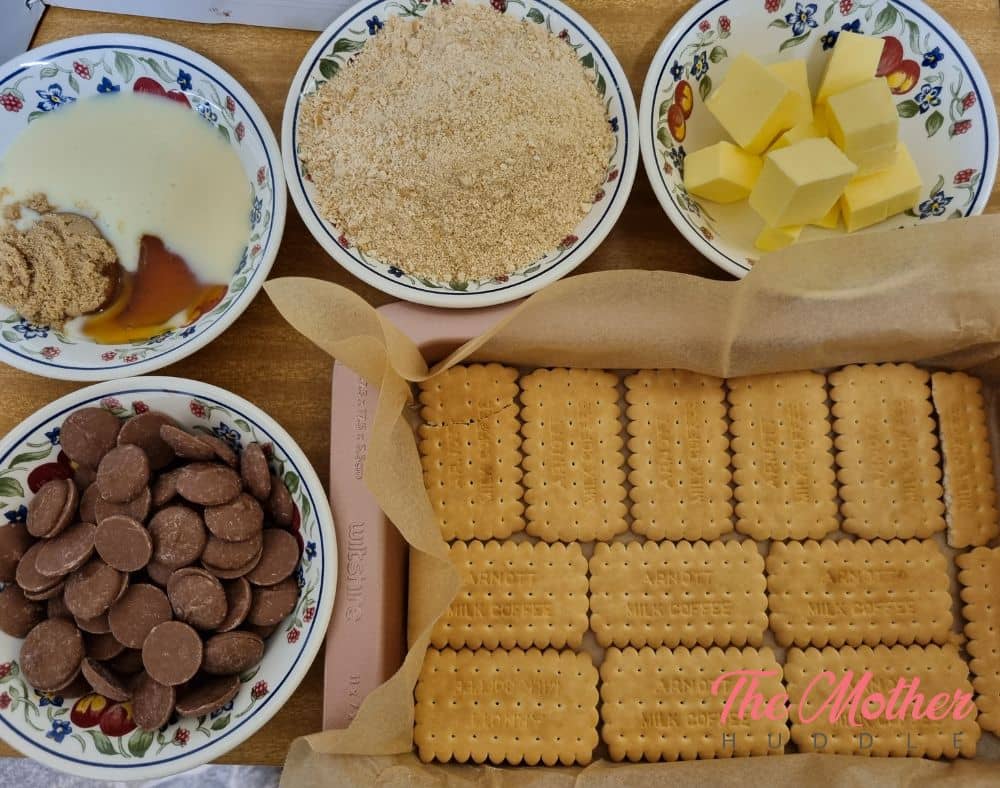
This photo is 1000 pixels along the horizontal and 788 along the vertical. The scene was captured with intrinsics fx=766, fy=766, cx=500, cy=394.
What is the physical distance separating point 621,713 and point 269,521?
19.1 inches

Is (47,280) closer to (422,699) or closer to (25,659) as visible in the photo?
(25,659)

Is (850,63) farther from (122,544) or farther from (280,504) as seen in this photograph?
(122,544)

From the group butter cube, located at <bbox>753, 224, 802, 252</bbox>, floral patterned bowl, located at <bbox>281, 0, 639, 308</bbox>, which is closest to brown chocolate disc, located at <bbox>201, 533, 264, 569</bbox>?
floral patterned bowl, located at <bbox>281, 0, 639, 308</bbox>

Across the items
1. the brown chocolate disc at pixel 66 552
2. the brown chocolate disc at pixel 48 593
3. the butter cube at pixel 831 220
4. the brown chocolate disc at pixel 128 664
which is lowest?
the brown chocolate disc at pixel 128 664

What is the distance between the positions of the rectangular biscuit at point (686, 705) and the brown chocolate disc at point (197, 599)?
468mm

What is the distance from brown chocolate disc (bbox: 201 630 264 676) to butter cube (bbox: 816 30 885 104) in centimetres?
98

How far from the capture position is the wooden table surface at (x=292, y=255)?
39.8 inches

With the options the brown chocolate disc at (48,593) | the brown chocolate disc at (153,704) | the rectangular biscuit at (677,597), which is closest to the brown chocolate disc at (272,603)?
the brown chocolate disc at (153,704)

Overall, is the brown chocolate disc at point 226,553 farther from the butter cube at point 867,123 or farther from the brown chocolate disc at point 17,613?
the butter cube at point 867,123

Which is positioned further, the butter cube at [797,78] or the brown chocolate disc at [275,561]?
the butter cube at [797,78]

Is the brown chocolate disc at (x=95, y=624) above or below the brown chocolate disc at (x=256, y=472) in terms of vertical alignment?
below

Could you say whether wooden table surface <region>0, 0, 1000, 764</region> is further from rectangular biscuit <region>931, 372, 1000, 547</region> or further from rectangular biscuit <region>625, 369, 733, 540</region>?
rectangular biscuit <region>931, 372, 1000, 547</region>

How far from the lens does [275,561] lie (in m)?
0.88

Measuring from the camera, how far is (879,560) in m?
0.99
